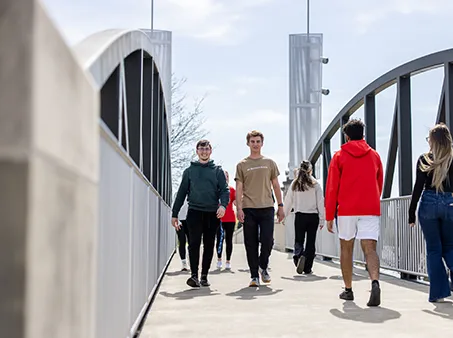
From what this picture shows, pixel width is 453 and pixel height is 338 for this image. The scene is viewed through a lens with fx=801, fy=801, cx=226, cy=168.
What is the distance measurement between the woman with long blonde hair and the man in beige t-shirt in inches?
88.5

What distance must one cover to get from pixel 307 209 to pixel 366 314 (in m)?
5.23

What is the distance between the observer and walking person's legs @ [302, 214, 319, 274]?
37.0ft

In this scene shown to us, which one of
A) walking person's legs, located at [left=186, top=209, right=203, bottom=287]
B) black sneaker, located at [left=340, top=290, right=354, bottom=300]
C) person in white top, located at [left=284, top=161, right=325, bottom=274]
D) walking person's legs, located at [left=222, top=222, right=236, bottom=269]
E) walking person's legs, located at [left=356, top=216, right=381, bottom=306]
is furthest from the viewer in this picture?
walking person's legs, located at [left=222, top=222, right=236, bottom=269]

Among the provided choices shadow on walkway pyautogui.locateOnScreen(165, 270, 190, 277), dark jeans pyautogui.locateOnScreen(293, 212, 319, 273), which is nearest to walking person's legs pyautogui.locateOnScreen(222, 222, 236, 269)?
shadow on walkway pyautogui.locateOnScreen(165, 270, 190, 277)

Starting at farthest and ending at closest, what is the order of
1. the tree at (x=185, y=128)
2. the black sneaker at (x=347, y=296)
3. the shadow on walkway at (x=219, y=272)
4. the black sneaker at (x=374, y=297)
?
the tree at (x=185, y=128) < the shadow on walkway at (x=219, y=272) < the black sneaker at (x=347, y=296) < the black sneaker at (x=374, y=297)

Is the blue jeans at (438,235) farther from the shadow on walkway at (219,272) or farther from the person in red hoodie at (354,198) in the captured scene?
the shadow on walkway at (219,272)

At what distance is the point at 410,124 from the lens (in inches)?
448

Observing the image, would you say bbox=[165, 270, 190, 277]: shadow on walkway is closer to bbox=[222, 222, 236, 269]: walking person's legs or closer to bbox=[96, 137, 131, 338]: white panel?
bbox=[222, 222, 236, 269]: walking person's legs

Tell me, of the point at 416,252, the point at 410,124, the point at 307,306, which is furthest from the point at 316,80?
the point at 307,306

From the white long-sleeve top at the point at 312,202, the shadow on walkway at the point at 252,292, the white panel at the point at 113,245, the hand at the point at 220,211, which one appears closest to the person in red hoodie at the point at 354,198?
the shadow on walkway at the point at 252,292

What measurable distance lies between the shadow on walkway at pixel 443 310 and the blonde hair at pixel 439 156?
1.00 m

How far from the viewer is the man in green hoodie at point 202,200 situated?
28.5ft

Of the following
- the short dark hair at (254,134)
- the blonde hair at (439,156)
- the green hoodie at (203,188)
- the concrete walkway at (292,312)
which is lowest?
the concrete walkway at (292,312)

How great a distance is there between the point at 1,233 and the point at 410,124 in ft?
34.4
